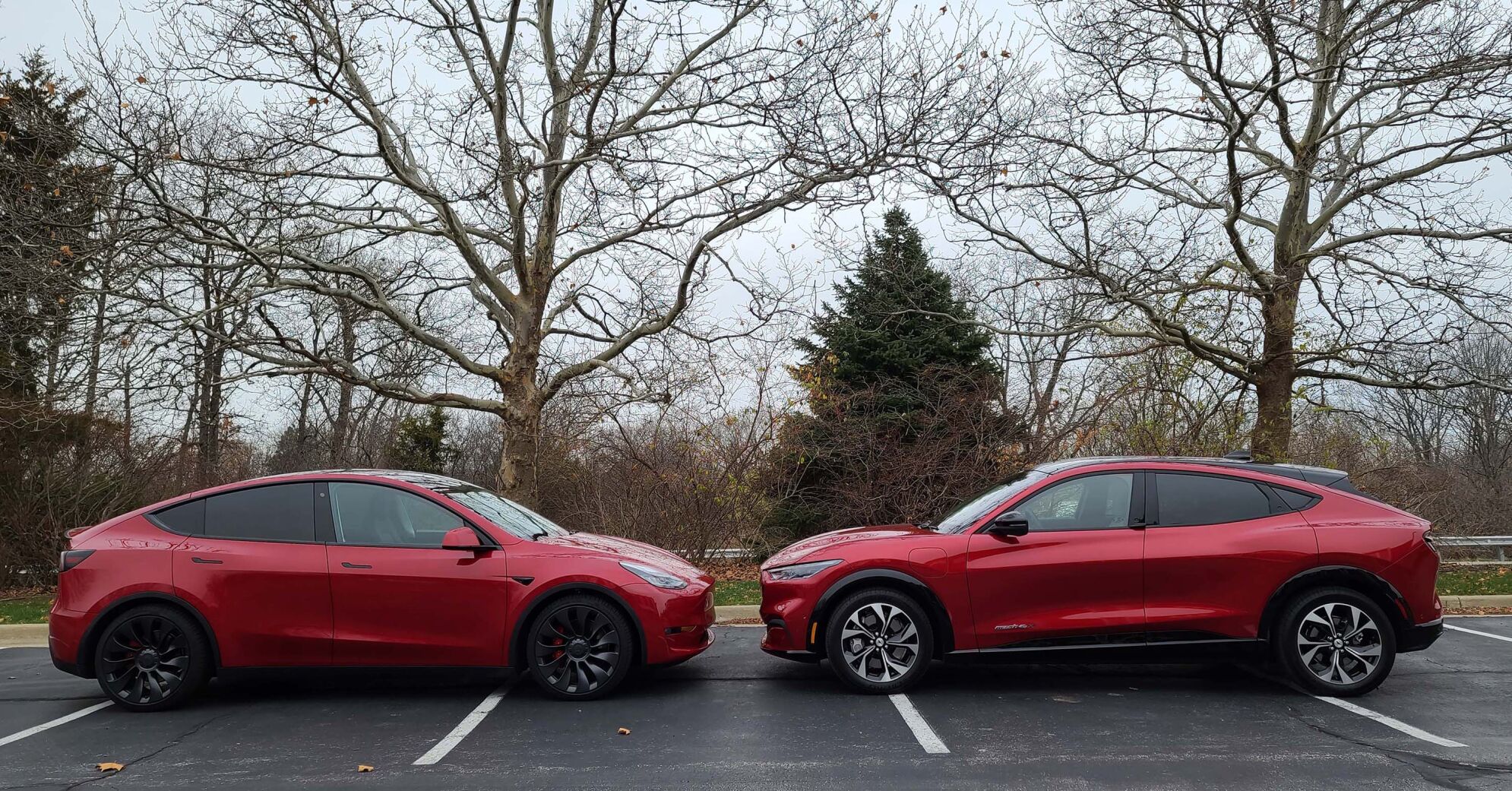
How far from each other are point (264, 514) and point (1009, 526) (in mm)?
5034

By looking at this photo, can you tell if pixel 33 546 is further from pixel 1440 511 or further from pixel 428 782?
pixel 1440 511

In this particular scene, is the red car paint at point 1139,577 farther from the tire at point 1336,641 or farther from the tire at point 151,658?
the tire at point 151,658

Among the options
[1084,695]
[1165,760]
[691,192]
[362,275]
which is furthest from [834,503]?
[1165,760]

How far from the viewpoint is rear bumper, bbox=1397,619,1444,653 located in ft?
20.5

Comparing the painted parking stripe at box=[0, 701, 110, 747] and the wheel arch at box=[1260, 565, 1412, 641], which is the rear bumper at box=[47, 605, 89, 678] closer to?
the painted parking stripe at box=[0, 701, 110, 747]

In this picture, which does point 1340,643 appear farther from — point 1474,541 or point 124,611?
point 1474,541

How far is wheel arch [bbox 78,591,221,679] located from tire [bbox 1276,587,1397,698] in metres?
6.97

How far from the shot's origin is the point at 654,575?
6559 millimetres

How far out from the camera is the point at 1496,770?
4863mm

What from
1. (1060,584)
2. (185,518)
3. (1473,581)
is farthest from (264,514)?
(1473,581)

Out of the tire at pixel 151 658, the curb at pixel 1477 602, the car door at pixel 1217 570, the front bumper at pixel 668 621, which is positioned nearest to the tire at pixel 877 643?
the front bumper at pixel 668 621

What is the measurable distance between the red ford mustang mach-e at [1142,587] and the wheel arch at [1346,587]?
1cm

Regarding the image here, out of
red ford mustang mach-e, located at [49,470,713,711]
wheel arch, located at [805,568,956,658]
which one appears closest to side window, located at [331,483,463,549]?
red ford mustang mach-e, located at [49,470,713,711]

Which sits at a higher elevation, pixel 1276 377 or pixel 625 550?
pixel 1276 377
